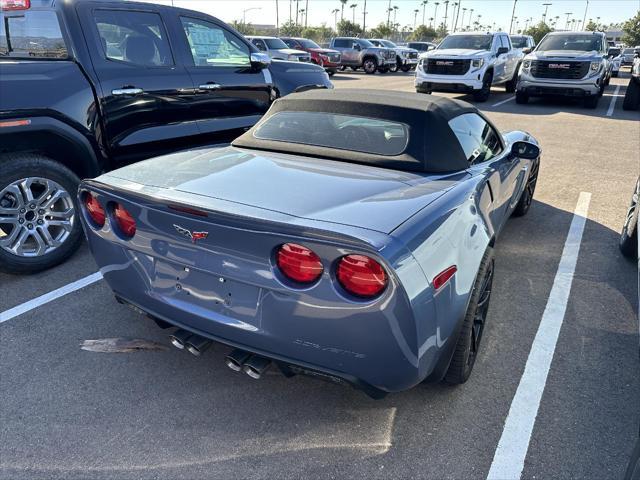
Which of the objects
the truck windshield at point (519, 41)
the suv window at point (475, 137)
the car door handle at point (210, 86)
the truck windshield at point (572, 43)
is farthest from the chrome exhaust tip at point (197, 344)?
the truck windshield at point (519, 41)

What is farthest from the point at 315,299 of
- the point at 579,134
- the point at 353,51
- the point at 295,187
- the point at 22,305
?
the point at 353,51

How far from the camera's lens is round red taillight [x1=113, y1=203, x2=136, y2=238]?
8.32 feet

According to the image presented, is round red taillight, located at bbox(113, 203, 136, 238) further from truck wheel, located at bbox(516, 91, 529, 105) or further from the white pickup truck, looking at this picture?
truck wheel, located at bbox(516, 91, 529, 105)

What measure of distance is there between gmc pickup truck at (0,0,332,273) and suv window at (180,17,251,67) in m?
0.01

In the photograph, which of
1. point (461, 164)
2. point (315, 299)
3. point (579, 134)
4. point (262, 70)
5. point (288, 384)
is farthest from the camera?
point (579, 134)

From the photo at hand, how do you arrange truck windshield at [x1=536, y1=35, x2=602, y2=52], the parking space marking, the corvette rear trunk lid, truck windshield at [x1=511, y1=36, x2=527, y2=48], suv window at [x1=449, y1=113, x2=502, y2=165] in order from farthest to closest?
truck windshield at [x1=511, y1=36, x2=527, y2=48]
truck windshield at [x1=536, y1=35, x2=602, y2=52]
the parking space marking
suv window at [x1=449, y1=113, x2=502, y2=165]
the corvette rear trunk lid

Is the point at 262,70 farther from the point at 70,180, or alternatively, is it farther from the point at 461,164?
the point at 461,164

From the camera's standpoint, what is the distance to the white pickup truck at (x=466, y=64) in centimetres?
1438

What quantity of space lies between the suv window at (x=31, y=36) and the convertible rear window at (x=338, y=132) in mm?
2000

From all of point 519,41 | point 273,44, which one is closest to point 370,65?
point 273,44

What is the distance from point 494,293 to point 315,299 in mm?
2273

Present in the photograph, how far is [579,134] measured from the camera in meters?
10.8

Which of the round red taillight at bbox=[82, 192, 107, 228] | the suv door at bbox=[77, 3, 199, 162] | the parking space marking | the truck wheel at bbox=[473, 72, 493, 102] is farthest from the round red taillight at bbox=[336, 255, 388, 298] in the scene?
the truck wheel at bbox=[473, 72, 493, 102]

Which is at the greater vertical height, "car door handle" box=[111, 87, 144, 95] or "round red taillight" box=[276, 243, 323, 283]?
"car door handle" box=[111, 87, 144, 95]
